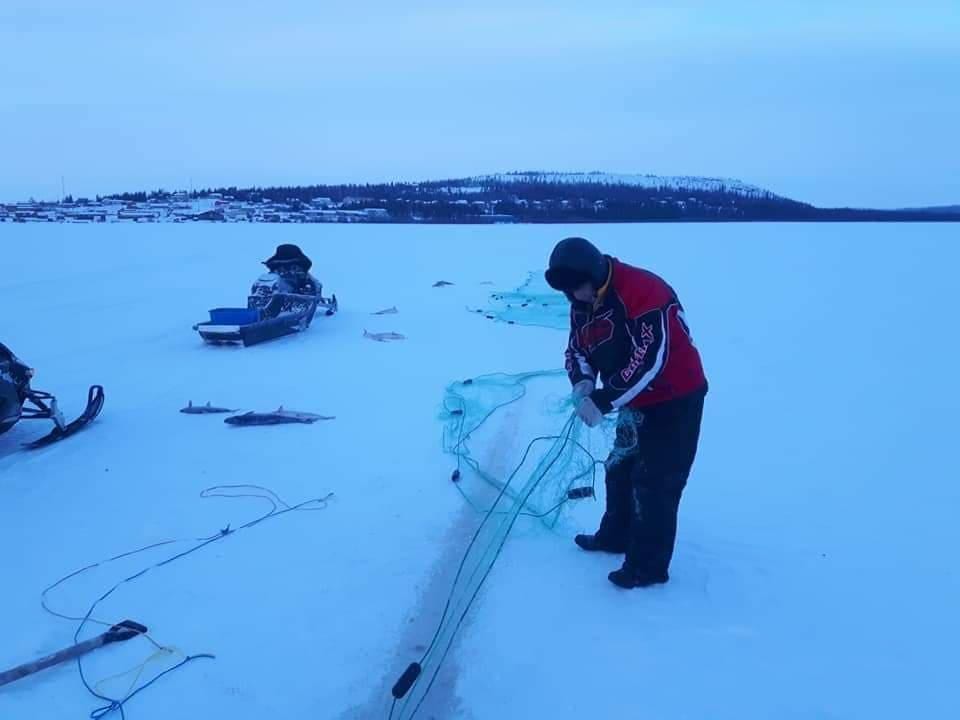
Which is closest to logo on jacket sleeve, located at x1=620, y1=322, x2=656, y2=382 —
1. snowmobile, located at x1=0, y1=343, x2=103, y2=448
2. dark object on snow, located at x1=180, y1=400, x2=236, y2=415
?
dark object on snow, located at x1=180, y1=400, x2=236, y2=415

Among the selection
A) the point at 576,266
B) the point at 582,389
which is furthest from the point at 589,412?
the point at 576,266

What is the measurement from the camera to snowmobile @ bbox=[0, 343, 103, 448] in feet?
16.8

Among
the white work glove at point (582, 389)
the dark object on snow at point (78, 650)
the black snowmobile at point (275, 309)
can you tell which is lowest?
the dark object on snow at point (78, 650)

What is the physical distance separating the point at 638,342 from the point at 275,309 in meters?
7.72

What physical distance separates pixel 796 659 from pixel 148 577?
9.92 feet

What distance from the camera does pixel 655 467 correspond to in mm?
3215

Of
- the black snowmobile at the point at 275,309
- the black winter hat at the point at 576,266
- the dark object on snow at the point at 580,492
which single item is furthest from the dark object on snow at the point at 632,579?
the black snowmobile at the point at 275,309

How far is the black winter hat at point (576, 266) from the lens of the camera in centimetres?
292

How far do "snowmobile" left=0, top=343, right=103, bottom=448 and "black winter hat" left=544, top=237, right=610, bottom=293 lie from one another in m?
4.28

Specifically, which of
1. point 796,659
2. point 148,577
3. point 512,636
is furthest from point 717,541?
point 148,577

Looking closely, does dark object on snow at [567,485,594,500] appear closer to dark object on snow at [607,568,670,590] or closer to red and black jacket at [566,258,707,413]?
dark object on snow at [607,568,670,590]

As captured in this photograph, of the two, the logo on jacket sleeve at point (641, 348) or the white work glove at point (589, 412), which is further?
the white work glove at point (589, 412)

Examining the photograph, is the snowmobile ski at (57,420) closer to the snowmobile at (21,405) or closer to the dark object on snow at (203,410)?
the snowmobile at (21,405)

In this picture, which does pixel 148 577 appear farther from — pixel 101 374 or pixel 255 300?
pixel 255 300
